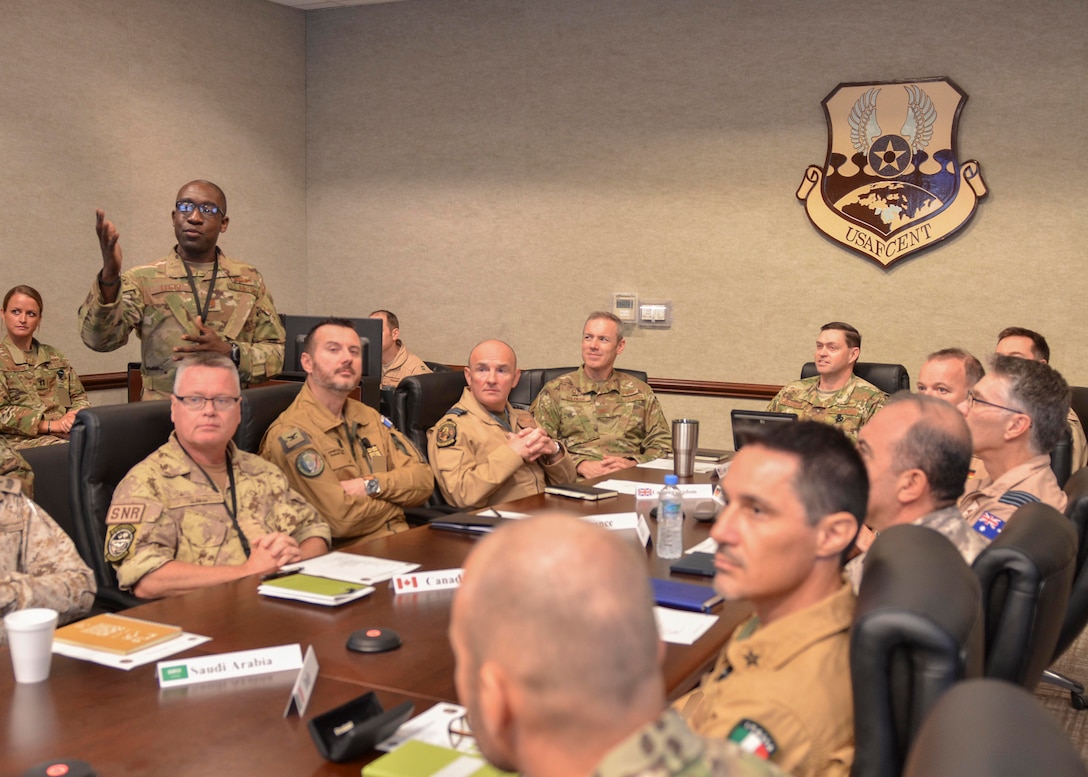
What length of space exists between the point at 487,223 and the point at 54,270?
9.44 feet

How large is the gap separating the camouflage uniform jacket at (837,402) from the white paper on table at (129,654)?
12.7 ft

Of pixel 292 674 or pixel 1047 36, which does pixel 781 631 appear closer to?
pixel 292 674

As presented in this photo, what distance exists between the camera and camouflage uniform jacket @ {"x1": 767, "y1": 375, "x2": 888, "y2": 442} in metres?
5.30

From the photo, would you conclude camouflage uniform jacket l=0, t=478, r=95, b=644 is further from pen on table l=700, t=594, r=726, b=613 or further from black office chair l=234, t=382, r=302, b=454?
pen on table l=700, t=594, r=726, b=613

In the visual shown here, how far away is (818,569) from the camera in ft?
5.44

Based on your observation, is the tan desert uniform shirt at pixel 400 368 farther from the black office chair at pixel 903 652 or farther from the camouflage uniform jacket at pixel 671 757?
the camouflage uniform jacket at pixel 671 757

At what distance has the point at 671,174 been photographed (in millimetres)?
6918

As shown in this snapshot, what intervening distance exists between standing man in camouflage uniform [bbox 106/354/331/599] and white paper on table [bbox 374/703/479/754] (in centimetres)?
115

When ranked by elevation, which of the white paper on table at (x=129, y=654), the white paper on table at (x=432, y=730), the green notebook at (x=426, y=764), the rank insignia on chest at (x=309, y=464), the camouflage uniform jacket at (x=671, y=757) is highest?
the camouflage uniform jacket at (x=671, y=757)

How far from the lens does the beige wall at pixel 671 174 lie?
6.03 meters

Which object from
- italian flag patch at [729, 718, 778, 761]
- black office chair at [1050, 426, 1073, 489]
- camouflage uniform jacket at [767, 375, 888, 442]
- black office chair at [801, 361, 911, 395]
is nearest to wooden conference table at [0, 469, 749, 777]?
italian flag patch at [729, 718, 778, 761]

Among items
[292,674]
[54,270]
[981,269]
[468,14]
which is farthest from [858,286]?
[292,674]

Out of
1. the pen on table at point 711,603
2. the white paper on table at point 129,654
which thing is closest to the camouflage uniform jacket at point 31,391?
the white paper on table at point 129,654

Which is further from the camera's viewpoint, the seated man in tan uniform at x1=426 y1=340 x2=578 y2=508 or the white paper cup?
the seated man in tan uniform at x1=426 y1=340 x2=578 y2=508
